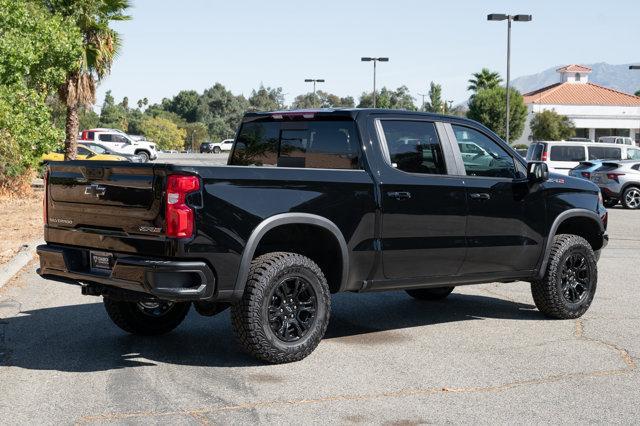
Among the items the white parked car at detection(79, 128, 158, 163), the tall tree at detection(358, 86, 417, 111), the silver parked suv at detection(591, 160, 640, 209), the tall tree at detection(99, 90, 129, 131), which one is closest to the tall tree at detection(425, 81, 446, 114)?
the tall tree at detection(358, 86, 417, 111)

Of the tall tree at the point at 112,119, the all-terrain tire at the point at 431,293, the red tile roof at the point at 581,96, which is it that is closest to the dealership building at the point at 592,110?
the red tile roof at the point at 581,96

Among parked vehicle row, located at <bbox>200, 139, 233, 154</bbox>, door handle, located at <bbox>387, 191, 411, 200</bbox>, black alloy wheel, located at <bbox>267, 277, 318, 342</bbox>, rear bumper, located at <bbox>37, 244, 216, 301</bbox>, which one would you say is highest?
parked vehicle row, located at <bbox>200, 139, 233, 154</bbox>

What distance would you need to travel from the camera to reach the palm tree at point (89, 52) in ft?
101

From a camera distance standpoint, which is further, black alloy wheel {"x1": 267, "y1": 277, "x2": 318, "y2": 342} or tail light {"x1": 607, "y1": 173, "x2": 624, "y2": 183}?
tail light {"x1": 607, "y1": 173, "x2": 624, "y2": 183}

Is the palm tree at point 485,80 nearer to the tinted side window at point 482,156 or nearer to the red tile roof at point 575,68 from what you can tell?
the red tile roof at point 575,68

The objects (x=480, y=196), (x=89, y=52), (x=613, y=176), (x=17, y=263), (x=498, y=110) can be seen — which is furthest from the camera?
(x=498, y=110)

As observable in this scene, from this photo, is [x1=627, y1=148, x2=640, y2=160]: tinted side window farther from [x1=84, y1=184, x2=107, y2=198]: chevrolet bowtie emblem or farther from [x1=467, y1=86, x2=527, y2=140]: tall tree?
[x1=467, y1=86, x2=527, y2=140]: tall tree

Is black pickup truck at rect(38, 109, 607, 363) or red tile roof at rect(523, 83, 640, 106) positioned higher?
red tile roof at rect(523, 83, 640, 106)

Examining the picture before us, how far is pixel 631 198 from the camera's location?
2608 cm

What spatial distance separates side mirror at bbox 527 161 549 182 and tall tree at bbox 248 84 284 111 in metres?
149

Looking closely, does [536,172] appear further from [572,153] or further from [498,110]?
[498,110]

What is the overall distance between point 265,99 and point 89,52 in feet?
435

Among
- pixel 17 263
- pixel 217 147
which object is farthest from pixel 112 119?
pixel 17 263

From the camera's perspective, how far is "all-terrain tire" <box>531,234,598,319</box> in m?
8.36
